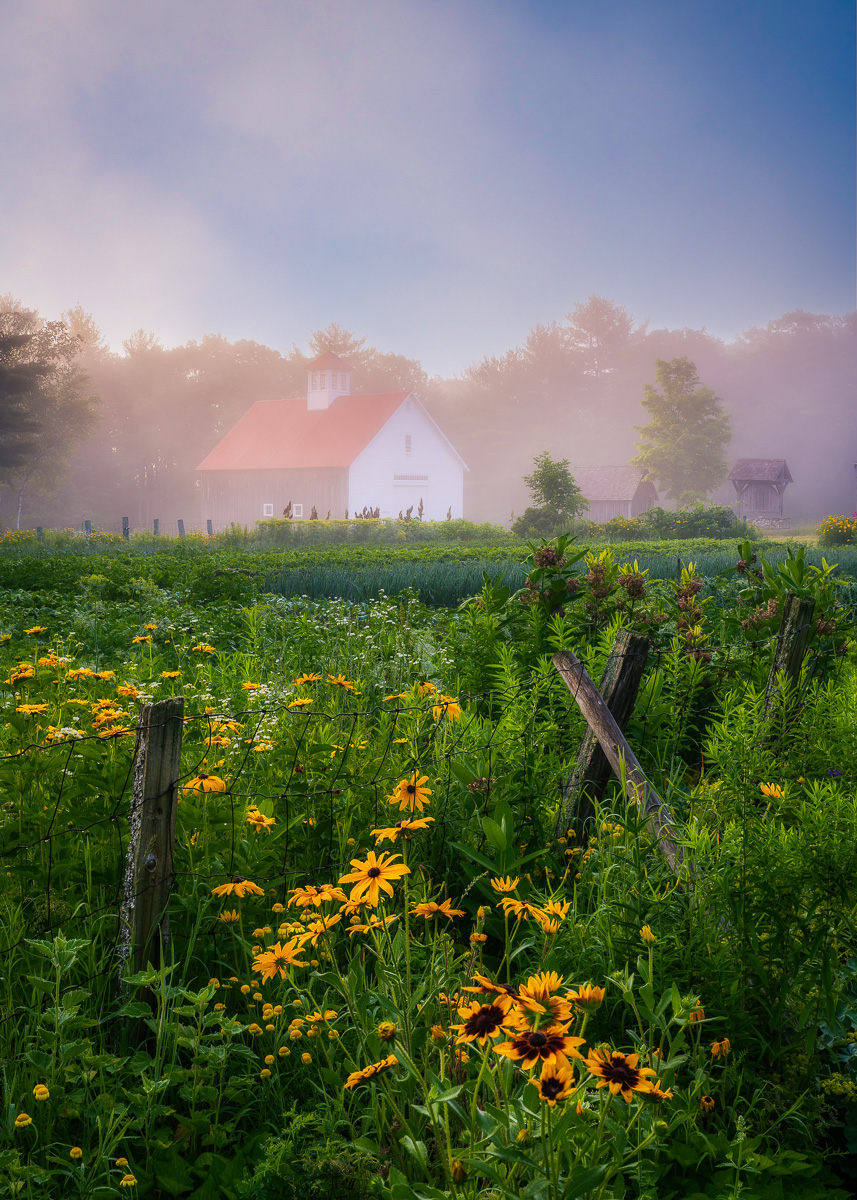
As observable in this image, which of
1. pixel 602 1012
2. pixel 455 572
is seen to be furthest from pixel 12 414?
pixel 602 1012

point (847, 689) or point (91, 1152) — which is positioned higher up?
point (847, 689)

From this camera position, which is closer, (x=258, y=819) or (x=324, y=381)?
(x=258, y=819)

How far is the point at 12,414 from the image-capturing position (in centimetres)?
4253

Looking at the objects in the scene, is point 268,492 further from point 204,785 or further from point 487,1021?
point 487,1021

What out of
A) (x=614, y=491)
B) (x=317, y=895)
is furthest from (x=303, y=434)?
(x=317, y=895)

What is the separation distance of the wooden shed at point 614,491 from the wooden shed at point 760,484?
6507mm

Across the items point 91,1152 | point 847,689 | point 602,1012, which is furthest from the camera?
point 847,689

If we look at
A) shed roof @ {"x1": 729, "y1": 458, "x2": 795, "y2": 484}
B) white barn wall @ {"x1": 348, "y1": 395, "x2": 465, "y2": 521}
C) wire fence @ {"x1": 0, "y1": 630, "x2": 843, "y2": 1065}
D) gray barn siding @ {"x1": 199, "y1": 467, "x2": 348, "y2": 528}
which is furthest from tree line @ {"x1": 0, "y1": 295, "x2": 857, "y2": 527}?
wire fence @ {"x1": 0, "y1": 630, "x2": 843, "y2": 1065}

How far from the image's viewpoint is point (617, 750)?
115 inches

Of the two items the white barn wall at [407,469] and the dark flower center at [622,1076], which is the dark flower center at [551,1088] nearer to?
the dark flower center at [622,1076]

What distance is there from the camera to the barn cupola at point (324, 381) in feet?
145

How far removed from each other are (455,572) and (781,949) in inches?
422

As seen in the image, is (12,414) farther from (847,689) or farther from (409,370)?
(847,689)

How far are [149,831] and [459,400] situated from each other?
86.1 metres
